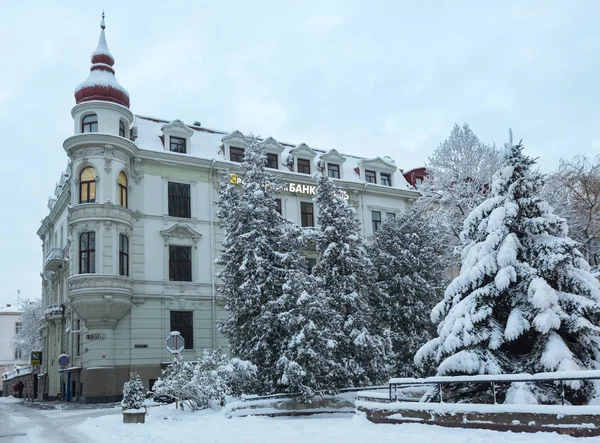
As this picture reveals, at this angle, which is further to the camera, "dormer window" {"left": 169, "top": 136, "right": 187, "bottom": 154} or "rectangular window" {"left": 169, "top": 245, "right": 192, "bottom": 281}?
"dormer window" {"left": 169, "top": 136, "right": 187, "bottom": 154}

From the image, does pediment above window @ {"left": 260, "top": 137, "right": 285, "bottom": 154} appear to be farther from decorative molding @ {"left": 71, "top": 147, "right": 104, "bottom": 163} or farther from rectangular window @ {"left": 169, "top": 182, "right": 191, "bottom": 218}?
decorative molding @ {"left": 71, "top": 147, "right": 104, "bottom": 163}

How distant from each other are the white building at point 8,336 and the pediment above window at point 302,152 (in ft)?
219

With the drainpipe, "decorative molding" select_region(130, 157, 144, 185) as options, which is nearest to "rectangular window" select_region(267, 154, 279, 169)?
the drainpipe

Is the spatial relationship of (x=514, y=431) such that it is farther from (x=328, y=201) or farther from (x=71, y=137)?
(x=71, y=137)

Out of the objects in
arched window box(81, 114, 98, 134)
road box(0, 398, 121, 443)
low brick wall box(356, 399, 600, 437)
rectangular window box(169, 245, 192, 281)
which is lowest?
road box(0, 398, 121, 443)

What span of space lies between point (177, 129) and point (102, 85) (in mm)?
4913

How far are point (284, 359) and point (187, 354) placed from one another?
44.7ft

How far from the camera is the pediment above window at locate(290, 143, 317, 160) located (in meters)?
40.5

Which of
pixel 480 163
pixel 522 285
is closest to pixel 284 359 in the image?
pixel 522 285

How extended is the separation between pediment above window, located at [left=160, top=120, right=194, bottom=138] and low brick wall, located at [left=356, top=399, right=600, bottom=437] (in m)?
25.9

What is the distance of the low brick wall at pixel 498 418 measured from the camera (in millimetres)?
9547

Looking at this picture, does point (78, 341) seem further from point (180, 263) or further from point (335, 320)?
point (335, 320)

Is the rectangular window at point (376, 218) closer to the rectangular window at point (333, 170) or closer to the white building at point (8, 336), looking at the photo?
the rectangular window at point (333, 170)

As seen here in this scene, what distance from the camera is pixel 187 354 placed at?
3353 cm
